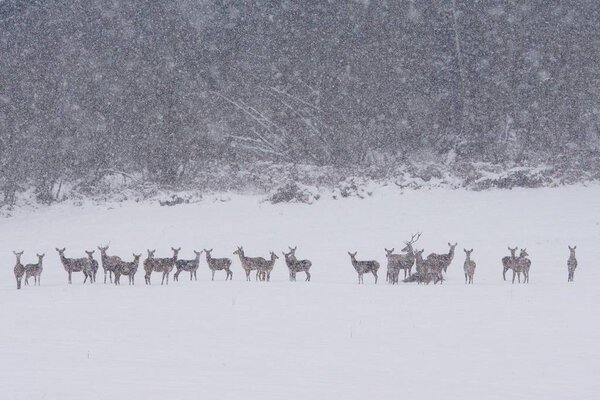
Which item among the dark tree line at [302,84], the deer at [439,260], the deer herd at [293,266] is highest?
the dark tree line at [302,84]

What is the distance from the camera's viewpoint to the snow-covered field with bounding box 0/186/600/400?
1006cm

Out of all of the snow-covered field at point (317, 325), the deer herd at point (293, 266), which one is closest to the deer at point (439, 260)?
the deer herd at point (293, 266)

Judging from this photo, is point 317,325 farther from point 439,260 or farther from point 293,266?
point 439,260

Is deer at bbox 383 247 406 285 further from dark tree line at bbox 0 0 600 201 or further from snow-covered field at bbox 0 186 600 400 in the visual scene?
dark tree line at bbox 0 0 600 201

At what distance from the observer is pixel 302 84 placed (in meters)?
48.2

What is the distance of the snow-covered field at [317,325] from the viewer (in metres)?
10.1

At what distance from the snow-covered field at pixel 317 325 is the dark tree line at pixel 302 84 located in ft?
43.7

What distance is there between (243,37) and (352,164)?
12.8 metres

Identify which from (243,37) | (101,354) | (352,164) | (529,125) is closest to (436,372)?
(101,354)

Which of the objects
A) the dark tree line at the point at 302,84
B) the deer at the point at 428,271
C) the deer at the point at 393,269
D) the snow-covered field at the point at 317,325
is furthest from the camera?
the dark tree line at the point at 302,84

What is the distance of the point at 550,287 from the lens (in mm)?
20422

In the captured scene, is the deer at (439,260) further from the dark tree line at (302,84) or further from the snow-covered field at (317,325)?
the dark tree line at (302,84)

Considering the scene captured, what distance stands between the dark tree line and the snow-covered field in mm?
13318

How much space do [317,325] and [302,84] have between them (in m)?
35.1
